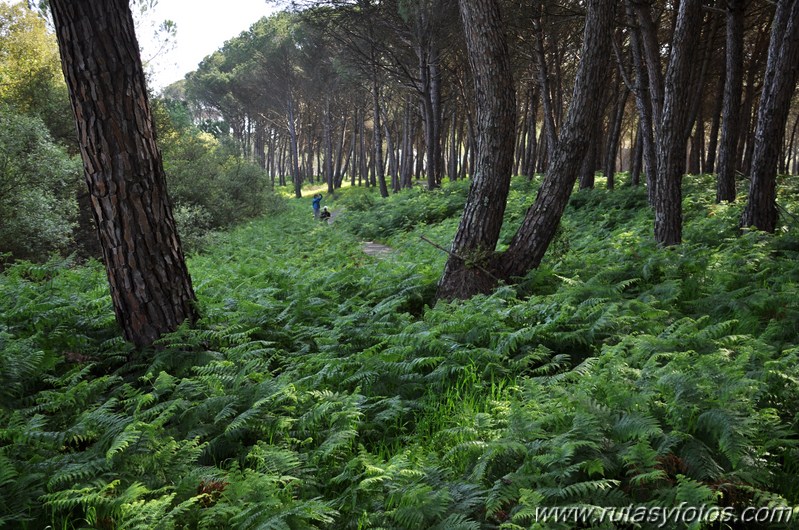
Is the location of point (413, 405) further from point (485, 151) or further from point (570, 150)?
point (570, 150)

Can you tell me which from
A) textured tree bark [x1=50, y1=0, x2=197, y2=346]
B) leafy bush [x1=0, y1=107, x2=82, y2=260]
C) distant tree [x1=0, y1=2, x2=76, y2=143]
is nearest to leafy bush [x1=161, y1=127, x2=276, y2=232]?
distant tree [x1=0, y1=2, x2=76, y2=143]

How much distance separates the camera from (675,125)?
857cm

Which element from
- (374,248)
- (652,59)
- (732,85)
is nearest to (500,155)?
(652,59)

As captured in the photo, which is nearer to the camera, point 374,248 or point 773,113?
point 773,113

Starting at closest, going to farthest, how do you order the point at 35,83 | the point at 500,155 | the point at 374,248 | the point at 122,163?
the point at 122,163 < the point at 500,155 < the point at 374,248 < the point at 35,83

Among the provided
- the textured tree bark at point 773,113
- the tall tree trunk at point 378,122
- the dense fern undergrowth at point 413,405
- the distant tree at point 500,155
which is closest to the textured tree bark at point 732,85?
the textured tree bark at point 773,113

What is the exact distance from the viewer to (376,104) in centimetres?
2747

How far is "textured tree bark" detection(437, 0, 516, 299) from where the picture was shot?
22.8ft

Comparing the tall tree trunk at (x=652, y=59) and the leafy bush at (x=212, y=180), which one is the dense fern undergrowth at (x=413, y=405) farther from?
the leafy bush at (x=212, y=180)

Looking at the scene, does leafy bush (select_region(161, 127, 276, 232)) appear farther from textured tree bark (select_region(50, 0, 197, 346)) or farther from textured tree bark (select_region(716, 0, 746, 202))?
textured tree bark (select_region(716, 0, 746, 202))

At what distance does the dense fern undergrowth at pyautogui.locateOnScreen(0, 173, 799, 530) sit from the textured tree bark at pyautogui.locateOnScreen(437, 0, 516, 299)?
0.73 meters

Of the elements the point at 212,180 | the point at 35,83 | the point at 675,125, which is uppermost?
the point at 35,83

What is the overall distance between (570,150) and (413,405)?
462 cm

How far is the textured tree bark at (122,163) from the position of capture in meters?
4.59
